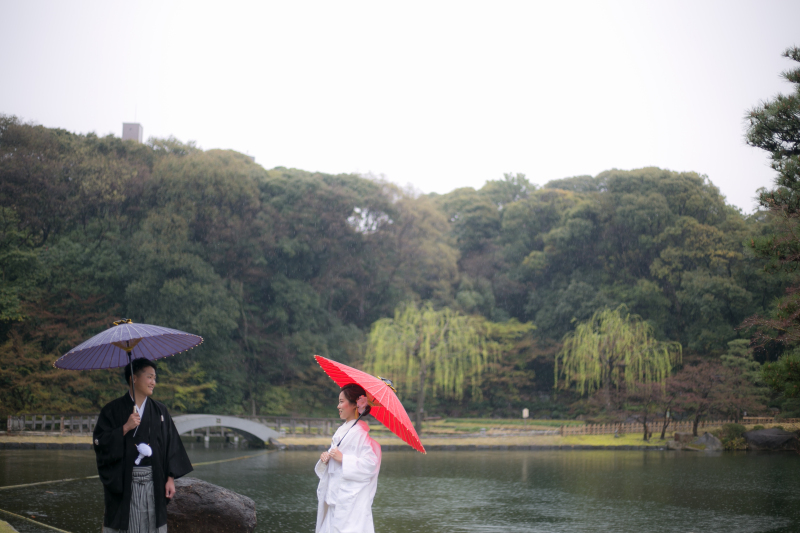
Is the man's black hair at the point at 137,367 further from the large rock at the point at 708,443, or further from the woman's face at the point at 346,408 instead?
the large rock at the point at 708,443

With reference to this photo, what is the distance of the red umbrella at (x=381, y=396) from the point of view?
4.00 metres

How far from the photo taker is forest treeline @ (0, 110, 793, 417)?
22.8 metres

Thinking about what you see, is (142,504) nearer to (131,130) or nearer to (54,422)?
(54,422)

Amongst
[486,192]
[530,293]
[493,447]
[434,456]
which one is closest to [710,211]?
[530,293]

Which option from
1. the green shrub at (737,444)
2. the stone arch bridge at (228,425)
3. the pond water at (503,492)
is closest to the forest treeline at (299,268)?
the stone arch bridge at (228,425)

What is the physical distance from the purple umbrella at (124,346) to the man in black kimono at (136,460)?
9 centimetres

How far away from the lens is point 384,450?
65.3 ft

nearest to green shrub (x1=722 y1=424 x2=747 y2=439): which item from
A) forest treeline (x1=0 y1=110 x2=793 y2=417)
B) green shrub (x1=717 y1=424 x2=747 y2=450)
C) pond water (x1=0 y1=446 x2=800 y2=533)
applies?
green shrub (x1=717 y1=424 x2=747 y2=450)

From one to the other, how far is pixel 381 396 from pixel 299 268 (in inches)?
1037

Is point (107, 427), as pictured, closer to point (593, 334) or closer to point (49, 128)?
point (593, 334)

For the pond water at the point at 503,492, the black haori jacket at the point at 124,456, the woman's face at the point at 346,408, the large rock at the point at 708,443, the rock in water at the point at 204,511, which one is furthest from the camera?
the large rock at the point at 708,443

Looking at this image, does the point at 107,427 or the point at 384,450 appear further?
the point at 384,450

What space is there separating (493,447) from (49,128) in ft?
64.1

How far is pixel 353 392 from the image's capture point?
410 cm
